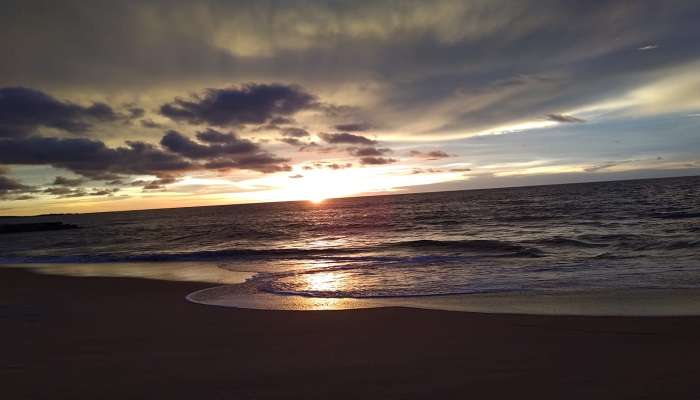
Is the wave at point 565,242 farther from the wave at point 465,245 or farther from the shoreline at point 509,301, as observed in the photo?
the shoreline at point 509,301

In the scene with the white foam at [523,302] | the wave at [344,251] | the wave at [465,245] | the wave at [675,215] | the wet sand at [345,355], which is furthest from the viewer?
the wave at [675,215]

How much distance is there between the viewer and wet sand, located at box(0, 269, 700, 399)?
528 cm

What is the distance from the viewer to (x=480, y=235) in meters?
31.4

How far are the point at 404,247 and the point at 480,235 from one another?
7.53 metres

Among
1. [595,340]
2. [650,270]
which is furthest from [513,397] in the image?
[650,270]

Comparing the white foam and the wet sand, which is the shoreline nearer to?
the white foam

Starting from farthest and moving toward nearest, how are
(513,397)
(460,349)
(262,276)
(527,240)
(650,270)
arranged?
(527,240)
(262,276)
(650,270)
(460,349)
(513,397)

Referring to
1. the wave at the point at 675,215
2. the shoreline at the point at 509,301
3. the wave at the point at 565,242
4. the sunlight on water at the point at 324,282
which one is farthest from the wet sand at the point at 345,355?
the wave at the point at 675,215

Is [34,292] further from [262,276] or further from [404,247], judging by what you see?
[404,247]

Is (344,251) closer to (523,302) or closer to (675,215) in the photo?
(523,302)

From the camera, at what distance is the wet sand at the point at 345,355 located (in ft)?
17.3

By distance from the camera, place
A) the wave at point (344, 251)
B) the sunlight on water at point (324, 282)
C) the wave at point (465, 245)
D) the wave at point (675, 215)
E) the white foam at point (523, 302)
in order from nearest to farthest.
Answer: the white foam at point (523, 302), the sunlight on water at point (324, 282), the wave at point (465, 245), the wave at point (344, 251), the wave at point (675, 215)

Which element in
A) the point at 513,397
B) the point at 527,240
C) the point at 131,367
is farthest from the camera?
the point at 527,240

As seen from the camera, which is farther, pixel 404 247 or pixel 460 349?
pixel 404 247
